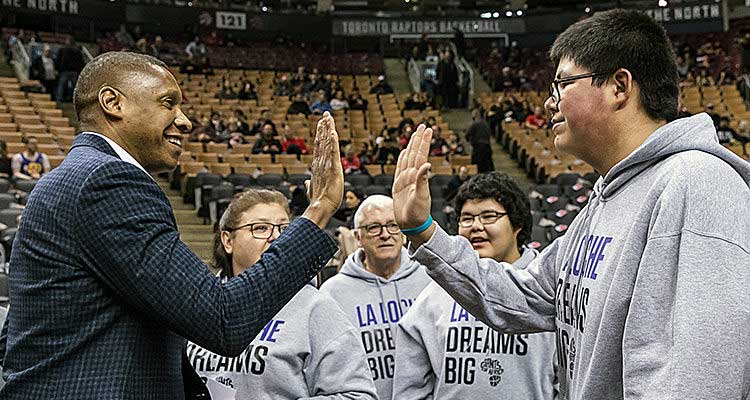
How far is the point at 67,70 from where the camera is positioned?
1592cm

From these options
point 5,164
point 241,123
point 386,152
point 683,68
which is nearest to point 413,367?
point 5,164

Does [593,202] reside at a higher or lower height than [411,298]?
higher

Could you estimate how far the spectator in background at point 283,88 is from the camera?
18.9 metres

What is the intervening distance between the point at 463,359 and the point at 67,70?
47.2 feet

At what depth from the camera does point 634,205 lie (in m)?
1.80

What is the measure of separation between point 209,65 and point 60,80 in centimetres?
531

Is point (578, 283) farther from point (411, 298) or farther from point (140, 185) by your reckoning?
point (411, 298)

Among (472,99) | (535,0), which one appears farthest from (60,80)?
(535,0)

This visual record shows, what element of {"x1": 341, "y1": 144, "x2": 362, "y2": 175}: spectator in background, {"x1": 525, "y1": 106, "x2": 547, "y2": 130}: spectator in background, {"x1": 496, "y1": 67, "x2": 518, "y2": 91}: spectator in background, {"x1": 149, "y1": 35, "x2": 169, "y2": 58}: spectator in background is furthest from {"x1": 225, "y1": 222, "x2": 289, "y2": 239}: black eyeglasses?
{"x1": 496, "y1": 67, "x2": 518, "y2": 91}: spectator in background

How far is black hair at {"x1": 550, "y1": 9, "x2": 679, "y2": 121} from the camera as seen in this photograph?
1.87 meters

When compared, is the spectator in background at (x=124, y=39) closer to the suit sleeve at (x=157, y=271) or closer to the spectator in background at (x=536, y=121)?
the spectator in background at (x=536, y=121)

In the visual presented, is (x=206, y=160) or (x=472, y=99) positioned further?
(x=472, y=99)

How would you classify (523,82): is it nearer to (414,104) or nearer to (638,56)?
(414,104)

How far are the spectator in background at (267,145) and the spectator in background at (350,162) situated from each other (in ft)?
3.29
